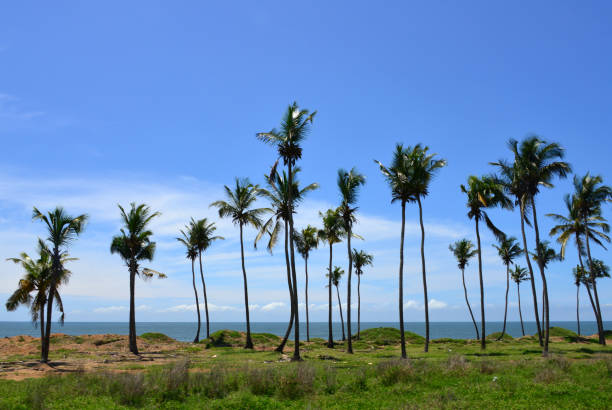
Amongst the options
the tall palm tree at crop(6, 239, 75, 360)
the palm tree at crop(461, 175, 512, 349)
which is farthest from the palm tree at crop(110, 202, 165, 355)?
the palm tree at crop(461, 175, 512, 349)

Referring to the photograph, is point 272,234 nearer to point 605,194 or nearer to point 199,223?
point 199,223

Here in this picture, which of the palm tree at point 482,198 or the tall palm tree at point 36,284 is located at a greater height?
the palm tree at point 482,198

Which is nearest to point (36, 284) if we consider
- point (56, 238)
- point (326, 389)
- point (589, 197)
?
point (56, 238)

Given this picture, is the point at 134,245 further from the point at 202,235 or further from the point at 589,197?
the point at 589,197

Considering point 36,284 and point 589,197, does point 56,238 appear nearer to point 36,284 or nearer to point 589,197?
point 36,284

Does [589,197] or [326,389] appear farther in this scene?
[589,197]

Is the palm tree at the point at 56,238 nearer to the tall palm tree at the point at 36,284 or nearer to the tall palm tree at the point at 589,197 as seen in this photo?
the tall palm tree at the point at 36,284

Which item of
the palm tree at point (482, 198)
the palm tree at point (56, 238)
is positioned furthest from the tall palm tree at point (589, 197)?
the palm tree at point (56, 238)

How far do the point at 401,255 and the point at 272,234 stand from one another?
381 inches

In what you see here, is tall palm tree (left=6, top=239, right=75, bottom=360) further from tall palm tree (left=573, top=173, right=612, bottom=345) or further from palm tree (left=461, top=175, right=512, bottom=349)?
tall palm tree (left=573, top=173, right=612, bottom=345)

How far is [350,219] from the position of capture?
1243 inches

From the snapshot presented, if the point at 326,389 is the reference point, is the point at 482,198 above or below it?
above

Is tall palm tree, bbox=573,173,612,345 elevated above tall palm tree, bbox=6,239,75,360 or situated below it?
above

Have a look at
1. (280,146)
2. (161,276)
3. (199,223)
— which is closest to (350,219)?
(280,146)
